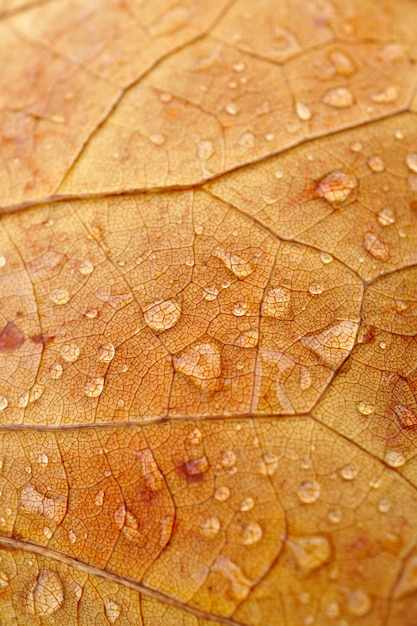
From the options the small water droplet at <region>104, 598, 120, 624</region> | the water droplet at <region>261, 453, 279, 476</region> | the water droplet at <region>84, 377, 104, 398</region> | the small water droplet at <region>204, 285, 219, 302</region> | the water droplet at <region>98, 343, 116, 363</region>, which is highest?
the small water droplet at <region>204, 285, 219, 302</region>

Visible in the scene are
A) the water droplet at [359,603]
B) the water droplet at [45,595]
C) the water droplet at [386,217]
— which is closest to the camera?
the water droplet at [359,603]

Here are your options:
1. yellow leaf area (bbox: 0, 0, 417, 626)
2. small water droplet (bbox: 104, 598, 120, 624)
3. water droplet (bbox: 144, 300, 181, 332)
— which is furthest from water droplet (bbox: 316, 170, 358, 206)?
small water droplet (bbox: 104, 598, 120, 624)

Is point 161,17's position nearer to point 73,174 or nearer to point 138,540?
point 73,174

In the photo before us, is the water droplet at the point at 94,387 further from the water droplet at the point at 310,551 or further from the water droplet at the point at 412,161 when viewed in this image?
the water droplet at the point at 412,161

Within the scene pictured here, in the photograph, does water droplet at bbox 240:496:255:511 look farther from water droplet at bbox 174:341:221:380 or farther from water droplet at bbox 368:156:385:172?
water droplet at bbox 368:156:385:172

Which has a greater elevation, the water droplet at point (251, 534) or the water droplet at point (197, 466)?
the water droplet at point (197, 466)

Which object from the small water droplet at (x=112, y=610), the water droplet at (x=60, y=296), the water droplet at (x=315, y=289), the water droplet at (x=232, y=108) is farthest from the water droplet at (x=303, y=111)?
the small water droplet at (x=112, y=610)

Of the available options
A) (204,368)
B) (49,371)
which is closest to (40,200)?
(49,371)
